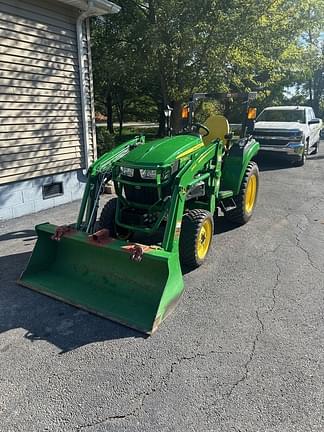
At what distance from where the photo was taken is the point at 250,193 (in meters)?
6.08

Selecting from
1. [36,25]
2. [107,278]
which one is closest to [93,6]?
[36,25]

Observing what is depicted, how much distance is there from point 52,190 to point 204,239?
354 cm

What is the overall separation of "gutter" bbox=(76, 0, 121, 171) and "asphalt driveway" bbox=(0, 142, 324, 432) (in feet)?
11.6

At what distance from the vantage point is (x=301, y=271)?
4266mm

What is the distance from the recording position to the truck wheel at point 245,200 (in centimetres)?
552

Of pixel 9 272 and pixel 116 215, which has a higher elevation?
pixel 116 215

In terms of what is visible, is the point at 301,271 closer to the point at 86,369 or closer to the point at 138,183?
the point at 138,183

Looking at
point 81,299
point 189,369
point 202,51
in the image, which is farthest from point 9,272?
point 202,51

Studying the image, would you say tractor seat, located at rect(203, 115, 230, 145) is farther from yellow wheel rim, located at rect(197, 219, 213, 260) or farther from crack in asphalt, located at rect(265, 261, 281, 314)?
crack in asphalt, located at rect(265, 261, 281, 314)

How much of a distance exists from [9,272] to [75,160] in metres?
3.44

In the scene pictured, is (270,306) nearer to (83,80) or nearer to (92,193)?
(92,193)

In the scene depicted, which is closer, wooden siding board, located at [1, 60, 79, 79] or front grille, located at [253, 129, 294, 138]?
wooden siding board, located at [1, 60, 79, 79]

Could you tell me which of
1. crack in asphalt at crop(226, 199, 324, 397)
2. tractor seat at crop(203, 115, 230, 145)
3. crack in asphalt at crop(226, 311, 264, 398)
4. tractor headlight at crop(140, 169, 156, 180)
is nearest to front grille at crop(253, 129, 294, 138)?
crack in asphalt at crop(226, 199, 324, 397)

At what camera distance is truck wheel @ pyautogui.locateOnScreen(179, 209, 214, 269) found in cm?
402
